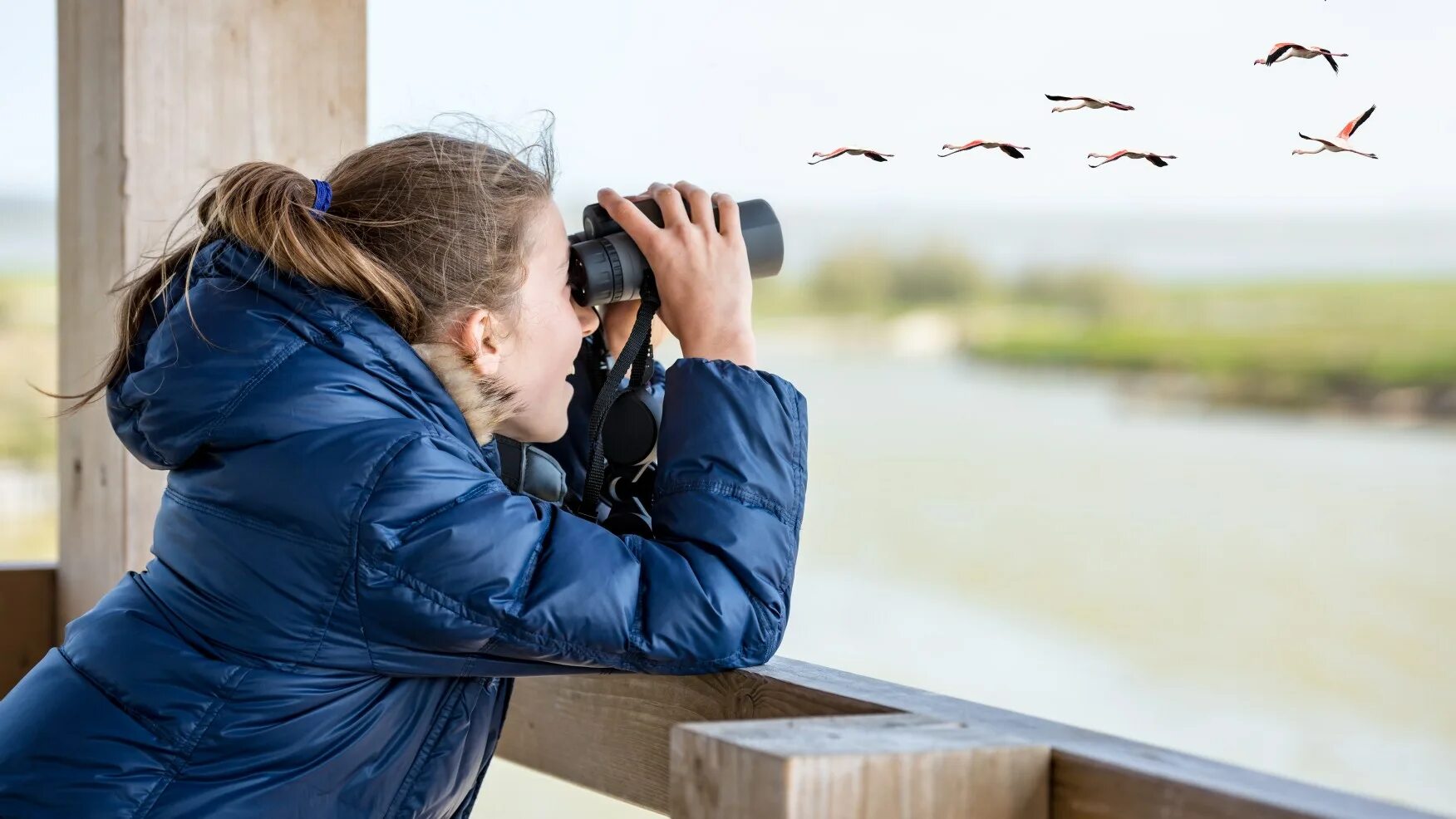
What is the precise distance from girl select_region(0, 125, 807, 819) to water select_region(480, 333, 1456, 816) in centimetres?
421

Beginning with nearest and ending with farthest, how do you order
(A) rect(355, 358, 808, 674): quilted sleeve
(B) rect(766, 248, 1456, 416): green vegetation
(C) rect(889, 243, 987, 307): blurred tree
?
(A) rect(355, 358, 808, 674): quilted sleeve < (B) rect(766, 248, 1456, 416): green vegetation < (C) rect(889, 243, 987, 307): blurred tree

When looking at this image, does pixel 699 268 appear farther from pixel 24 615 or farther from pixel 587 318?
pixel 24 615

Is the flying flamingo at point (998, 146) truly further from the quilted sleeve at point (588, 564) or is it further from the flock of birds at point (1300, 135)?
the quilted sleeve at point (588, 564)

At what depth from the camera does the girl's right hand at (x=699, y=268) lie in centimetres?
105

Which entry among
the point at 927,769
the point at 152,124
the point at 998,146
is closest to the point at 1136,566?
the point at 152,124

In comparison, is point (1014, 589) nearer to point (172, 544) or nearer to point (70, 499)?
point (70, 499)

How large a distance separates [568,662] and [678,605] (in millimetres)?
84

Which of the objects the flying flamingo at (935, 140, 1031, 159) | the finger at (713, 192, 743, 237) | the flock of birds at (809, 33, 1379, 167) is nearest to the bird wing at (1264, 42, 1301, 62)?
the flock of birds at (809, 33, 1379, 167)

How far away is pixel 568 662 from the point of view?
91 centimetres

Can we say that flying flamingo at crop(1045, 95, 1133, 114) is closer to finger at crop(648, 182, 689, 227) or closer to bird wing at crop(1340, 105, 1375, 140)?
bird wing at crop(1340, 105, 1375, 140)

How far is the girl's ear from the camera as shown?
1.03 metres

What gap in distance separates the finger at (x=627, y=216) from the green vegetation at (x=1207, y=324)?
11.4ft

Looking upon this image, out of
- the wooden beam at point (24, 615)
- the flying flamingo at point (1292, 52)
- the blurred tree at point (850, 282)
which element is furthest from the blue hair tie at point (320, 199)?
the blurred tree at point (850, 282)

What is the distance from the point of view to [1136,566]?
6.68 m
